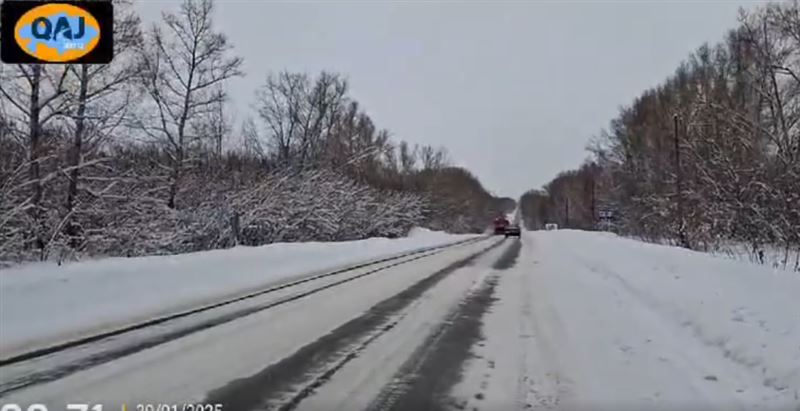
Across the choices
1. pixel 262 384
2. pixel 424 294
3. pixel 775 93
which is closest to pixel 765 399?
pixel 262 384

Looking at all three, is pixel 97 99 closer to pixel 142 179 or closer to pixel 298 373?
pixel 142 179

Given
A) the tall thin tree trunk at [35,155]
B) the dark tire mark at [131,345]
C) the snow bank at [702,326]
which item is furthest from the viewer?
the tall thin tree trunk at [35,155]

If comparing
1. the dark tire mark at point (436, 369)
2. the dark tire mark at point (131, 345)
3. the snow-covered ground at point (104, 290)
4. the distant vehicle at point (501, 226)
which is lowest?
the dark tire mark at point (436, 369)

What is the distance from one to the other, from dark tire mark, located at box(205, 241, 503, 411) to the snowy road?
2cm

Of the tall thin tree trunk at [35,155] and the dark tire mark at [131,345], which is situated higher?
the tall thin tree trunk at [35,155]


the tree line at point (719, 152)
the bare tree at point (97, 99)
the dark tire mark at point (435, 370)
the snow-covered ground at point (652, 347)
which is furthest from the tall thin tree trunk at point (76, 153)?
the tree line at point (719, 152)

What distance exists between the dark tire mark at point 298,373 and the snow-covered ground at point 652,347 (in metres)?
1.32

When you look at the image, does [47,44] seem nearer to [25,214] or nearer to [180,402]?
[180,402]

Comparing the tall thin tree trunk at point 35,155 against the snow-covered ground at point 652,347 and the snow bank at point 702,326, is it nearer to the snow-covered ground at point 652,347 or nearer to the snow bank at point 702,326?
the snow-covered ground at point 652,347

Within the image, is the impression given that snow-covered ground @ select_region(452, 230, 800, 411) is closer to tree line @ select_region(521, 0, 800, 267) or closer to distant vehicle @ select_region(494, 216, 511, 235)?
tree line @ select_region(521, 0, 800, 267)

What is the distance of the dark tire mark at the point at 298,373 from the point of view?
537 cm

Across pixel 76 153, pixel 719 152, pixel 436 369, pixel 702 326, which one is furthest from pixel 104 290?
pixel 719 152

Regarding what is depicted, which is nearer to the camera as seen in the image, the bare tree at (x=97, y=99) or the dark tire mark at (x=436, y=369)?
the dark tire mark at (x=436, y=369)

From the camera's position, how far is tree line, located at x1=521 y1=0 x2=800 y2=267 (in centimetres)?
1692
